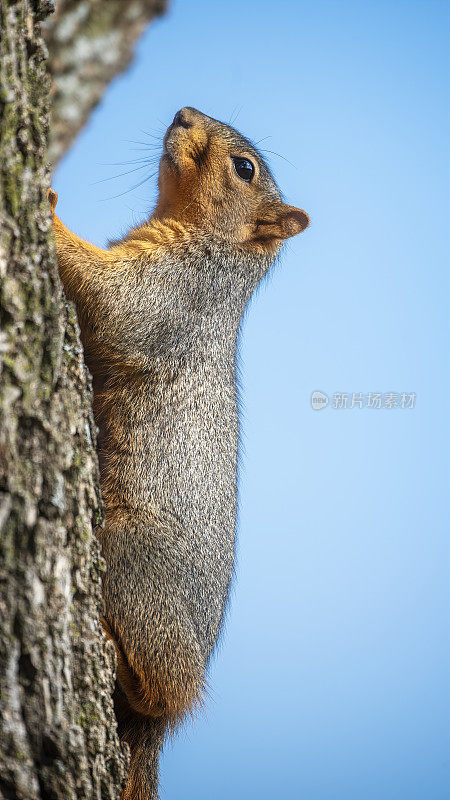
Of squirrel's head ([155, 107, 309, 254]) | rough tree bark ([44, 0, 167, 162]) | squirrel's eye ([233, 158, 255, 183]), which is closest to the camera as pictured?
rough tree bark ([44, 0, 167, 162])

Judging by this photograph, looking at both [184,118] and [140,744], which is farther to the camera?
[184,118]

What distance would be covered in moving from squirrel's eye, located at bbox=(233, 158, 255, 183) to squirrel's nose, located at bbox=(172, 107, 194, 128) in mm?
289

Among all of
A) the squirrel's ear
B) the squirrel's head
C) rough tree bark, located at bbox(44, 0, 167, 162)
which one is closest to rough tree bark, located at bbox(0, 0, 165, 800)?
rough tree bark, located at bbox(44, 0, 167, 162)

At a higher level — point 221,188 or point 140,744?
point 221,188

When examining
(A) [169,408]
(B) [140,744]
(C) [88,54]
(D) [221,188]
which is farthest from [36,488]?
(D) [221,188]

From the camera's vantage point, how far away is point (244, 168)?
137 inches

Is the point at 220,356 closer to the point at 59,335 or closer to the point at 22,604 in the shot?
the point at 59,335

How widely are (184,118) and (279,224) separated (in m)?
0.70

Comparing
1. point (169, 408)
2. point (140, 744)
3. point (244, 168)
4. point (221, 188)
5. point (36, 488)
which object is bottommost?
point (140, 744)

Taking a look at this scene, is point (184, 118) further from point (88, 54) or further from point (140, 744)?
point (140, 744)

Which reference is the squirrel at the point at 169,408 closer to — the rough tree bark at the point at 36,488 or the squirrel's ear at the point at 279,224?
the squirrel's ear at the point at 279,224

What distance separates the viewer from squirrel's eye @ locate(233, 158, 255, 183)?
346cm

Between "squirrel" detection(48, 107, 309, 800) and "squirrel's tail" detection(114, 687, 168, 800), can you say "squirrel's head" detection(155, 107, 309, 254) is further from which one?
"squirrel's tail" detection(114, 687, 168, 800)

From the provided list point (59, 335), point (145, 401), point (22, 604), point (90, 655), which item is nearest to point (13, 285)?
point (59, 335)
